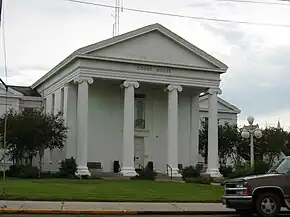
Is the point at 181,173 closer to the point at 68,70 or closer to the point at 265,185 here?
the point at 68,70

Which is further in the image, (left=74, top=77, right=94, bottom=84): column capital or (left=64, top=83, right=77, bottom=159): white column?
(left=64, top=83, right=77, bottom=159): white column

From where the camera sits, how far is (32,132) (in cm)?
4088

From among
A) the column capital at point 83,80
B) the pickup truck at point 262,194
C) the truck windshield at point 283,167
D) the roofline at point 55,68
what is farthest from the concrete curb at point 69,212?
the roofline at point 55,68

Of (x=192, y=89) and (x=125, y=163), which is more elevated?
(x=192, y=89)

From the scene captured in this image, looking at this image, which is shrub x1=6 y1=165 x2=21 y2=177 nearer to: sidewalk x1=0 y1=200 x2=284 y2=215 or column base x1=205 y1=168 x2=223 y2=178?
column base x1=205 y1=168 x2=223 y2=178

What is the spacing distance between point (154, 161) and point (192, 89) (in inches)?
284

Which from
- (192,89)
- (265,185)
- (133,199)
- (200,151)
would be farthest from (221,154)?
(265,185)

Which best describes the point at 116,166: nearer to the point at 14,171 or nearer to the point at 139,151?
the point at 139,151

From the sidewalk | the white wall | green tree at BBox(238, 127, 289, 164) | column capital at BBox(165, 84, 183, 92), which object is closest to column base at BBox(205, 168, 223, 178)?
the white wall

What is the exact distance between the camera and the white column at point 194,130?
49.9 metres

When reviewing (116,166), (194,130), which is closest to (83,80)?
(116,166)

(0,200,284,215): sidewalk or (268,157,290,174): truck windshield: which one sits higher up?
(268,157,290,174): truck windshield

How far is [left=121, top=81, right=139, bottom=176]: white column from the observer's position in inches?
1668

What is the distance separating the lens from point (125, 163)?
1671 inches
